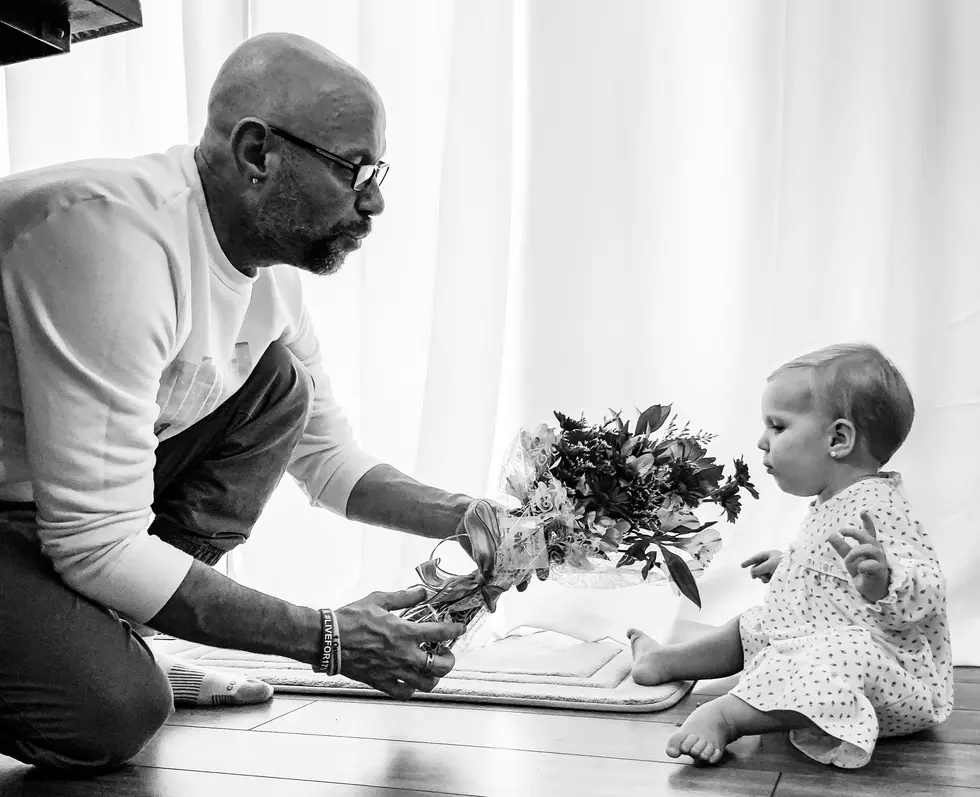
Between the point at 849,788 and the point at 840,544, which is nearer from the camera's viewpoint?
the point at 849,788

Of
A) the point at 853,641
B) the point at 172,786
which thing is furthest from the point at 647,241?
the point at 172,786

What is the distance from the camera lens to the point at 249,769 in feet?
4.69

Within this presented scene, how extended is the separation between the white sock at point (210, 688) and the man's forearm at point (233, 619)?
1.40ft

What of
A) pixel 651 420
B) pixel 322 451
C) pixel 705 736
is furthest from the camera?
pixel 322 451

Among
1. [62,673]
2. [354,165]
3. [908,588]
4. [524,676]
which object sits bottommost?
[524,676]

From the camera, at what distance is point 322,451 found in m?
1.90

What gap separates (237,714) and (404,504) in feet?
1.40

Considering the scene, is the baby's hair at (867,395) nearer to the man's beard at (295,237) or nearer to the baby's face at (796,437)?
the baby's face at (796,437)

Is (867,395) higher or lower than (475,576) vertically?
higher

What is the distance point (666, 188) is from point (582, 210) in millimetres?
189

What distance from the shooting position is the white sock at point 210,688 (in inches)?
69.5

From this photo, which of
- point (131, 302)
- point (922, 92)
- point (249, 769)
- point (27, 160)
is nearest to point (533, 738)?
point (249, 769)

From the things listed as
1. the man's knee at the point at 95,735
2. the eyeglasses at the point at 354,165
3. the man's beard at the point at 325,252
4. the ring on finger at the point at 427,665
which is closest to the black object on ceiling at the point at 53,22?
the eyeglasses at the point at 354,165

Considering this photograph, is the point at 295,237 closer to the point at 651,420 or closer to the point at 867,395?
the point at 651,420
